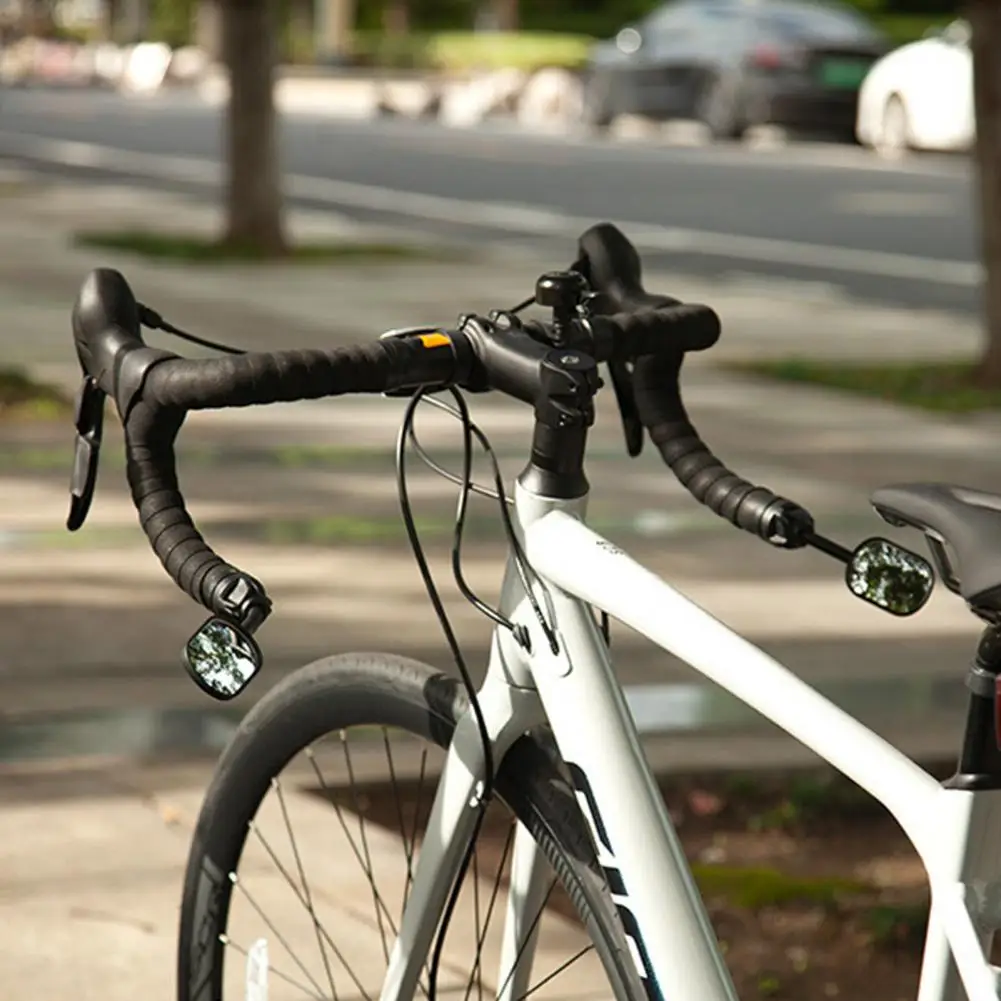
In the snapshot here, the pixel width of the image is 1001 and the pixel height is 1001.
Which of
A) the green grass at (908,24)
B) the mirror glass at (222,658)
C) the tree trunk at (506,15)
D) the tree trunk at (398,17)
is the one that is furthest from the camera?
the tree trunk at (398,17)

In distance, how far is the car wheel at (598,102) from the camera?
33906 mm

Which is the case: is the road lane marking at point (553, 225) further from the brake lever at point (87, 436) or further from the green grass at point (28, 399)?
the brake lever at point (87, 436)

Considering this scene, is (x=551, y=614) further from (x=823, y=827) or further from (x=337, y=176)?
(x=337, y=176)

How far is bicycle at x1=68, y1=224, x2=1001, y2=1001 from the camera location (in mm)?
2229

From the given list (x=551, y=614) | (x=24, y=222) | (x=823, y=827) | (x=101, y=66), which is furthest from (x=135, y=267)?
(x=101, y=66)

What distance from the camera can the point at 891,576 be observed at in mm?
2604

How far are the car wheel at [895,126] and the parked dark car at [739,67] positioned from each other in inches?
93.5

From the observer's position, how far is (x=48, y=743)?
5410mm

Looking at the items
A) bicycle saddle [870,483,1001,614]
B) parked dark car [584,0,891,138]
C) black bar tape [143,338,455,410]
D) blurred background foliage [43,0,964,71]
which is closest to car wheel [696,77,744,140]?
parked dark car [584,0,891,138]

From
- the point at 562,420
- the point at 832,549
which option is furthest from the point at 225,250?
the point at 562,420

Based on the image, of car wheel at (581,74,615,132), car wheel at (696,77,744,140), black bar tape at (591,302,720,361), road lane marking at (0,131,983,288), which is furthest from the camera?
car wheel at (581,74,615,132)

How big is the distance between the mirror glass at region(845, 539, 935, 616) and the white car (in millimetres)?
22805

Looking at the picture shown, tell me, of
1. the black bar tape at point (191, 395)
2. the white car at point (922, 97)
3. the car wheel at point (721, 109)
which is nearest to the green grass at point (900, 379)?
the black bar tape at point (191, 395)

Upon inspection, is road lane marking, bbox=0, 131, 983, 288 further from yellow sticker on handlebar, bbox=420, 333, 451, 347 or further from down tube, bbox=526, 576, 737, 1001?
down tube, bbox=526, 576, 737, 1001
